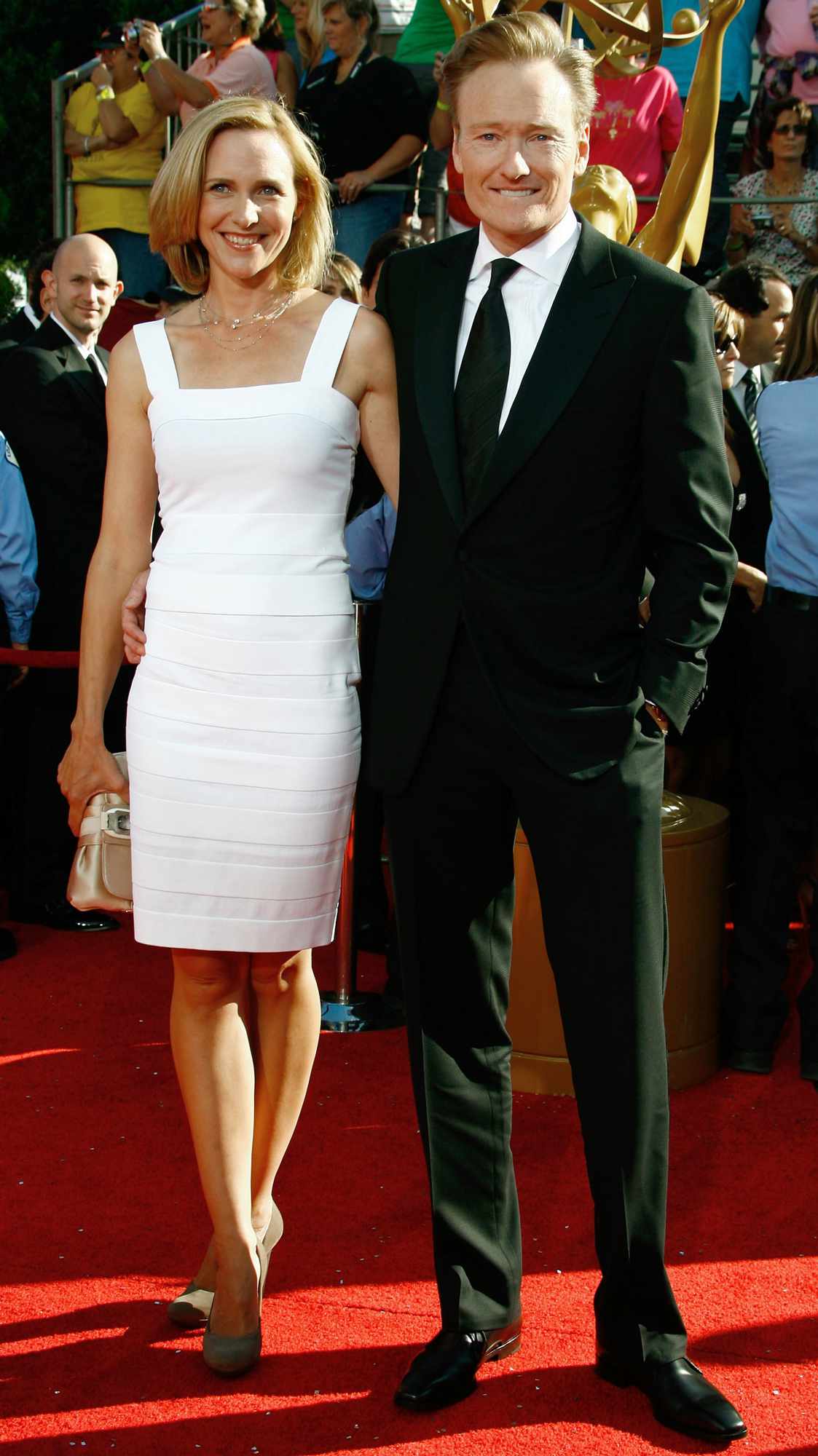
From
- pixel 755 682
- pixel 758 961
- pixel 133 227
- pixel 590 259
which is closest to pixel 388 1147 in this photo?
pixel 758 961

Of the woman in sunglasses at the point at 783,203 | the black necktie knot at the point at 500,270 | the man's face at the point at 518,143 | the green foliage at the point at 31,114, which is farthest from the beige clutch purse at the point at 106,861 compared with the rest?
the green foliage at the point at 31,114

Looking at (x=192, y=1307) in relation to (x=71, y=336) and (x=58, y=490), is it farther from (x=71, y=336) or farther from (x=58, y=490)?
(x=71, y=336)

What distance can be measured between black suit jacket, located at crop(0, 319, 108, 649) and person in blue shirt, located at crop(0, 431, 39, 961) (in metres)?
0.12

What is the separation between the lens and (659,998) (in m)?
2.56

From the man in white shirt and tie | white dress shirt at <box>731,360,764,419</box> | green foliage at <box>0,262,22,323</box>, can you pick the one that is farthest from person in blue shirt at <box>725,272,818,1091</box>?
green foliage at <box>0,262,22,323</box>

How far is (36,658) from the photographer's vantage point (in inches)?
196

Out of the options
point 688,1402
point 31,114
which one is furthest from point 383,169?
point 31,114

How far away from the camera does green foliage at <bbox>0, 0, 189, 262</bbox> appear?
13.3 meters

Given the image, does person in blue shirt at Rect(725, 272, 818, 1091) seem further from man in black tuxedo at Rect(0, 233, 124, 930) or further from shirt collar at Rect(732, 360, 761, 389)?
man in black tuxedo at Rect(0, 233, 124, 930)

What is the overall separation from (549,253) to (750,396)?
9.46ft

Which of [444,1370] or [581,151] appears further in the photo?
[444,1370]

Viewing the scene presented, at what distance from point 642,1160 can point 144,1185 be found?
1.29 metres

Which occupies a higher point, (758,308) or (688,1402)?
(758,308)

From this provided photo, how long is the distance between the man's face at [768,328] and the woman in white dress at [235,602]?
117 inches
